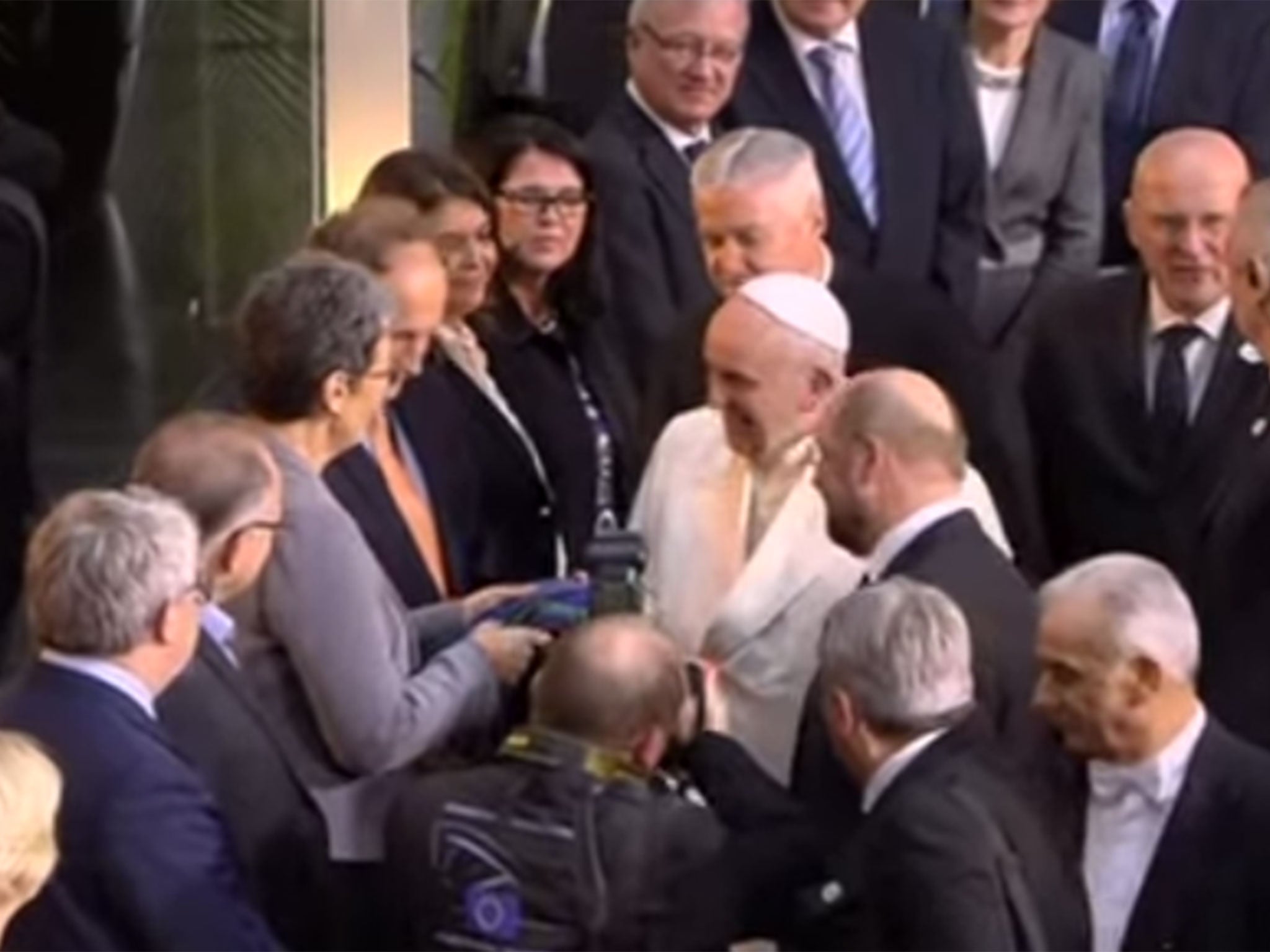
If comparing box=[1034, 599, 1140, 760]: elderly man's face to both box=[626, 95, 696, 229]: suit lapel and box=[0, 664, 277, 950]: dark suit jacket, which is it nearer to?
box=[0, 664, 277, 950]: dark suit jacket

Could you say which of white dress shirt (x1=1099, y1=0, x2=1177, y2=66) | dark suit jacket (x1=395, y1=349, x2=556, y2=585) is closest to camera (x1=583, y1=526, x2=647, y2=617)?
dark suit jacket (x1=395, y1=349, x2=556, y2=585)

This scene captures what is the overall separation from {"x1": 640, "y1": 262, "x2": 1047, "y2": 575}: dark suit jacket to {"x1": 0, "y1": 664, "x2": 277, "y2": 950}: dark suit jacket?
1.81 meters

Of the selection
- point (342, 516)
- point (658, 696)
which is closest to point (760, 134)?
point (342, 516)

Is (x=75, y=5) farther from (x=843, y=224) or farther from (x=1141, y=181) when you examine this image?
(x=1141, y=181)

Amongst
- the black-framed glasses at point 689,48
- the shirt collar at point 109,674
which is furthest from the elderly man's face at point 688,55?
the shirt collar at point 109,674

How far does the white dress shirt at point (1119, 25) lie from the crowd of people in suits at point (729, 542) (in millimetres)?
12

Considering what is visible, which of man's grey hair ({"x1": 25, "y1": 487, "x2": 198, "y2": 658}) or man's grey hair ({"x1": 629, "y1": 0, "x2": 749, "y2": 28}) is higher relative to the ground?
man's grey hair ({"x1": 629, "y1": 0, "x2": 749, "y2": 28})

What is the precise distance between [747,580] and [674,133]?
5.40 ft

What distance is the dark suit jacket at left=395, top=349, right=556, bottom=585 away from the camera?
6.44 meters

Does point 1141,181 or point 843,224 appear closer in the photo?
point 1141,181

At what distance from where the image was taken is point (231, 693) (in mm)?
5395

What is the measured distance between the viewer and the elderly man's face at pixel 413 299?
6.11 metres

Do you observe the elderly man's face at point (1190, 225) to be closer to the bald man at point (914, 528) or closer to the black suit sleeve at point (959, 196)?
the black suit sleeve at point (959, 196)

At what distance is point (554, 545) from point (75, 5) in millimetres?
2509
